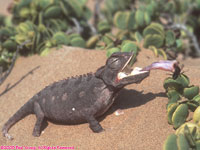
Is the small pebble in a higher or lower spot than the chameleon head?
lower

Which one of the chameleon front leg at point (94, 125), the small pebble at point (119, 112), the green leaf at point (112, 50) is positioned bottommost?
the small pebble at point (119, 112)

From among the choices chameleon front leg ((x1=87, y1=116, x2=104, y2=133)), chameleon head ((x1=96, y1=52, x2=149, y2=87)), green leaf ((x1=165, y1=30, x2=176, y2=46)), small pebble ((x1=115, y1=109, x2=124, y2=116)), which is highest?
chameleon head ((x1=96, y1=52, x2=149, y2=87))

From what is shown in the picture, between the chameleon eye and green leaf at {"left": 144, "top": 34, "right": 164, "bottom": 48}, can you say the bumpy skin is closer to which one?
the chameleon eye

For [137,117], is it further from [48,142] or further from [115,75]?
[48,142]

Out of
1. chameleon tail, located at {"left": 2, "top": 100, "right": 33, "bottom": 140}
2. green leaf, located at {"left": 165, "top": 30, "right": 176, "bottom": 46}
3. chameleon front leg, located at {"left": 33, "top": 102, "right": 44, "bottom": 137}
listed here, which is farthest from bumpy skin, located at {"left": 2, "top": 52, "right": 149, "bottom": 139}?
green leaf, located at {"left": 165, "top": 30, "right": 176, "bottom": 46}

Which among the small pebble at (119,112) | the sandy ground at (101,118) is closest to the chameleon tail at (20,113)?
the sandy ground at (101,118)

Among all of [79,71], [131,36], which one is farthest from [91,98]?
[131,36]

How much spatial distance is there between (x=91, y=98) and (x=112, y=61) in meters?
0.52

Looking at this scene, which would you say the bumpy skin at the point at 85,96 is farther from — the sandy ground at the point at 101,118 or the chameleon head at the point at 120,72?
the sandy ground at the point at 101,118

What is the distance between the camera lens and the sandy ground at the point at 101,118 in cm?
355

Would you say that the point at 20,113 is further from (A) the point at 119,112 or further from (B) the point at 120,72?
(B) the point at 120,72

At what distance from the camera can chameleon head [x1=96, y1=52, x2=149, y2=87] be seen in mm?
3529

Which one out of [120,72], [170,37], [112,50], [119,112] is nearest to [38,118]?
[119,112]

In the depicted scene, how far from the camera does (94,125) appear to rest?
3.71 meters
